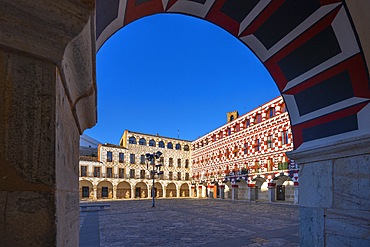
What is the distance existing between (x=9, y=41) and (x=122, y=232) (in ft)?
28.7

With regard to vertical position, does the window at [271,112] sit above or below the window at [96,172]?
above

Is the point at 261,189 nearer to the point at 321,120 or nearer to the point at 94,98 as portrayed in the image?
the point at 321,120

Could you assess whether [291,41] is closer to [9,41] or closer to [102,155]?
[9,41]

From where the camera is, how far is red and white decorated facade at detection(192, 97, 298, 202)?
21.5 meters

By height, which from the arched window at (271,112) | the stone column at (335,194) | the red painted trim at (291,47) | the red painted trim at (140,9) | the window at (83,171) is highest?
the arched window at (271,112)

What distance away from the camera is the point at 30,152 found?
0.79 meters

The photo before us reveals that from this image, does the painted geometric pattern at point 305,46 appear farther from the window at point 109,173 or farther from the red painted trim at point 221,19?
the window at point 109,173

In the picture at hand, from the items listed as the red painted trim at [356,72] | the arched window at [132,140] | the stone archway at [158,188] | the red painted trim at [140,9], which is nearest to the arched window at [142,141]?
the arched window at [132,140]

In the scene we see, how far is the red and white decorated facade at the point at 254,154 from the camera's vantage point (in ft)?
70.6

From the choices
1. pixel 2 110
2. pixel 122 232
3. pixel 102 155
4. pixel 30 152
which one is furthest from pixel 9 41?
pixel 102 155

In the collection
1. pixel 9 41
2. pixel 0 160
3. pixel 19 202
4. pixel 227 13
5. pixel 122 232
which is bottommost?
pixel 122 232

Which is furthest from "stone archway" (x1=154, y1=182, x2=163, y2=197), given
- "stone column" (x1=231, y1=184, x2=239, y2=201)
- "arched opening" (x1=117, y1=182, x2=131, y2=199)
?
"stone column" (x1=231, y1=184, x2=239, y2=201)

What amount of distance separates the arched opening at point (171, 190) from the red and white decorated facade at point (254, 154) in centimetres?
677

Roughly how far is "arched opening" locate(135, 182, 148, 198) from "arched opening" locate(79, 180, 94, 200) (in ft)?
21.5
